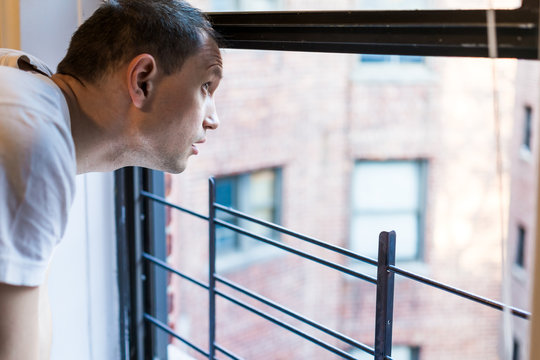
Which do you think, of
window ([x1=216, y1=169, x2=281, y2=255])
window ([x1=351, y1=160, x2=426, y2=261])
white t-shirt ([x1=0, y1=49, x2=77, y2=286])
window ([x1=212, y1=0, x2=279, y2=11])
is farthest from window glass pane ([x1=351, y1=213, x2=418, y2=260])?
white t-shirt ([x1=0, y1=49, x2=77, y2=286])

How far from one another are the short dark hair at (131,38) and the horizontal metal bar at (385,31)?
0.13 m

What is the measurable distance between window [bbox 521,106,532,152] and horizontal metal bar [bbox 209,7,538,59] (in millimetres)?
5656

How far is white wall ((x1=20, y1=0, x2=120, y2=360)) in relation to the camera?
130cm

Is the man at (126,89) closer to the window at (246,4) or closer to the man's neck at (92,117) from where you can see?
the man's neck at (92,117)

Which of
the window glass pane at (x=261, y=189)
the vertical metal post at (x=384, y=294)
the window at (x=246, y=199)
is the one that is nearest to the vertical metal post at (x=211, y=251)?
the vertical metal post at (x=384, y=294)

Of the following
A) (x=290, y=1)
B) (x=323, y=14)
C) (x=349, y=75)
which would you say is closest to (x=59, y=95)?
(x=323, y=14)

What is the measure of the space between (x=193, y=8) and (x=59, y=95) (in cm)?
29

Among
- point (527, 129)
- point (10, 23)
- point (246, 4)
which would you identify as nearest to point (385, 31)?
point (10, 23)

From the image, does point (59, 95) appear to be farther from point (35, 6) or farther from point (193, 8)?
point (35, 6)

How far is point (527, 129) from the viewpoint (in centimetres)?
635

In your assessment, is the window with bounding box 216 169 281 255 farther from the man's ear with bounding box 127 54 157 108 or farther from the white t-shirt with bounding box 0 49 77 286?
the white t-shirt with bounding box 0 49 77 286

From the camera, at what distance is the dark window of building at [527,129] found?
20.4ft

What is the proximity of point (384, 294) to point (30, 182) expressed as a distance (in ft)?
1.67

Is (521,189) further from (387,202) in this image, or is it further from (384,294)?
(384,294)
